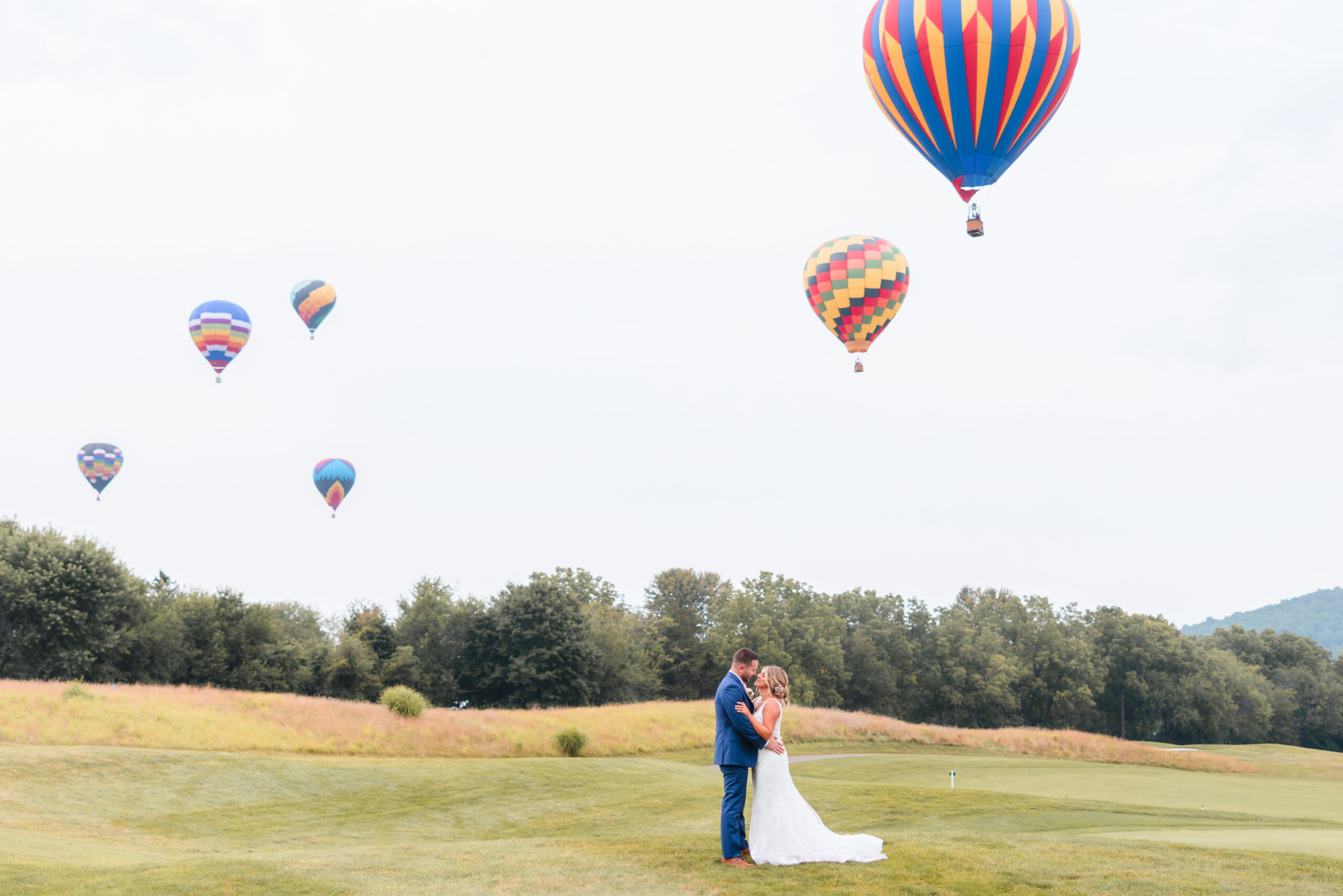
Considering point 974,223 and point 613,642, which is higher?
point 974,223

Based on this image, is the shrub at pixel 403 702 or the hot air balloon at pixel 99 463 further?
the hot air balloon at pixel 99 463

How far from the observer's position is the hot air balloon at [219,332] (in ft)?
164

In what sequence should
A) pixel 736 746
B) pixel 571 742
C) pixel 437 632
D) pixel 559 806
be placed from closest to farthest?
pixel 736 746 < pixel 559 806 < pixel 571 742 < pixel 437 632

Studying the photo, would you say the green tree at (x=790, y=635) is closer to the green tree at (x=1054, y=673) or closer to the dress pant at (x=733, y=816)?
the green tree at (x=1054, y=673)

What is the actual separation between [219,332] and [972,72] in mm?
40326

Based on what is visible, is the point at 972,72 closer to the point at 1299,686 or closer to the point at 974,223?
the point at 974,223

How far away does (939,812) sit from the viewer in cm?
1702

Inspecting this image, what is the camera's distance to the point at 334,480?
2260 inches

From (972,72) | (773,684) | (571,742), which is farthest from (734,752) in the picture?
(571,742)

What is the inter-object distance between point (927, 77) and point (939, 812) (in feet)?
55.9

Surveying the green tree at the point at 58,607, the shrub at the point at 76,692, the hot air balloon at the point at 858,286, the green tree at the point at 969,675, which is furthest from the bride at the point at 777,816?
the green tree at the point at 969,675

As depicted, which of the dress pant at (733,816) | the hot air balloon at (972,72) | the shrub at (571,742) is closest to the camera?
the dress pant at (733,816)

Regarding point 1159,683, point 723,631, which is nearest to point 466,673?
point 723,631

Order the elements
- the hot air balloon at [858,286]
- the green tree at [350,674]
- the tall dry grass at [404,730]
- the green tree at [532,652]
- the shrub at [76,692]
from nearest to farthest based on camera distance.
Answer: the tall dry grass at [404,730], the shrub at [76,692], the hot air balloon at [858,286], the green tree at [350,674], the green tree at [532,652]
